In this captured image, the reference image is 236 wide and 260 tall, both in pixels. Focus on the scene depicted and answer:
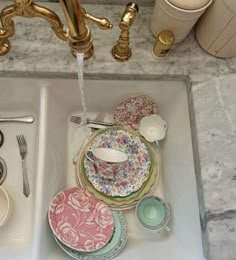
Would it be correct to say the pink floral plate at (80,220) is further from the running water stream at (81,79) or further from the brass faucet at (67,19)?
the brass faucet at (67,19)

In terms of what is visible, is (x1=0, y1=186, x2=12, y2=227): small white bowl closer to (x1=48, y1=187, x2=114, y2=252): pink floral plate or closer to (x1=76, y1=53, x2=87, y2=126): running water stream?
(x1=48, y1=187, x2=114, y2=252): pink floral plate

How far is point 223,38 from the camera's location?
0.83m

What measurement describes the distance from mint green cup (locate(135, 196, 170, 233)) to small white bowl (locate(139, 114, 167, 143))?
0.16m

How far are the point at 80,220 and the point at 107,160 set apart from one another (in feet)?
0.52

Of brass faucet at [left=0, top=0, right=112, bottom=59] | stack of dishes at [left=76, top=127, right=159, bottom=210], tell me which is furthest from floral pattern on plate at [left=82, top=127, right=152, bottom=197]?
brass faucet at [left=0, top=0, right=112, bottom=59]

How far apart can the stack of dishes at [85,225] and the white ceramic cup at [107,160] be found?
2.7 inches

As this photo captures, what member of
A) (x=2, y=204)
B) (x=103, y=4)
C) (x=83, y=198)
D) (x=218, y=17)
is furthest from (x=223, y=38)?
(x=2, y=204)

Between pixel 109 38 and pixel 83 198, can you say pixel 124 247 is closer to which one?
pixel 83 198

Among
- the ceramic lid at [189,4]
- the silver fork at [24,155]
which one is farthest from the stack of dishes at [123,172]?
the ceramic lid at [189,4]

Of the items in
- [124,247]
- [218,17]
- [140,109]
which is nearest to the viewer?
[218,17]

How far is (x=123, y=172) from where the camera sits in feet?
3.15

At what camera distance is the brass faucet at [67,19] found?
646 mm

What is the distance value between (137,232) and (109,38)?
19.1 inches

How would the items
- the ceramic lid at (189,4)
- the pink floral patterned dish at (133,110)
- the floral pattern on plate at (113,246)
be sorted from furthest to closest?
the pink floral patterned dish at (133,110) → the floral pattern on plate at (113,246) → the ceramic lid at (189,4)
